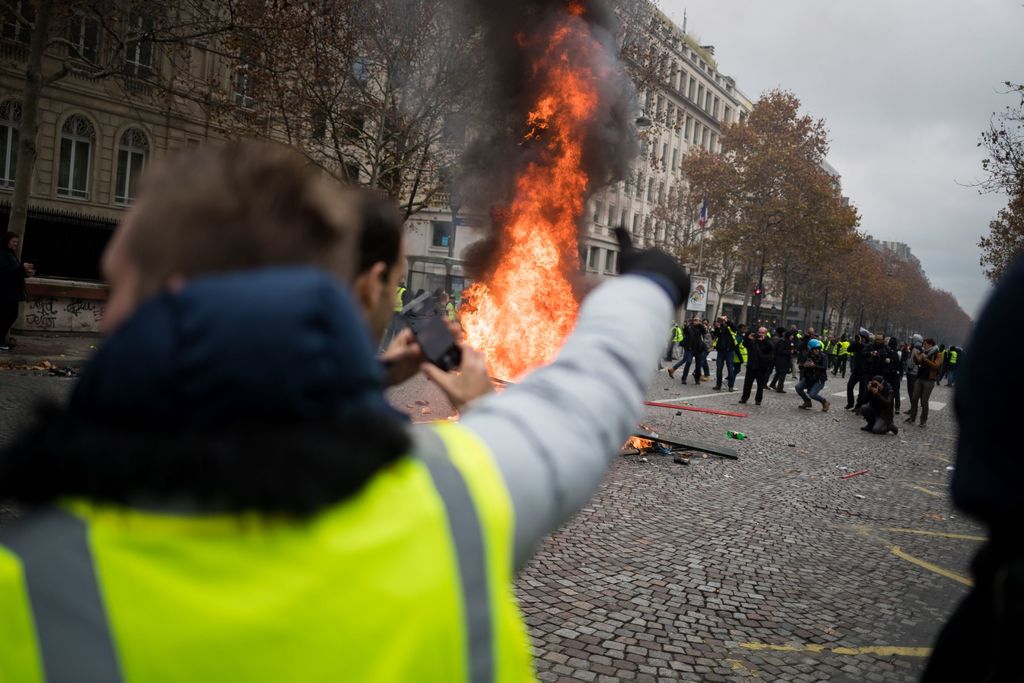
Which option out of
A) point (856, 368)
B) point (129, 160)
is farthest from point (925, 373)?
point (129, 160)

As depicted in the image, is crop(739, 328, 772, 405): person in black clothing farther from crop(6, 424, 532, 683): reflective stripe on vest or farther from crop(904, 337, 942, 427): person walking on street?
crop(6, 424, 532, 683): reflective stripe on vest

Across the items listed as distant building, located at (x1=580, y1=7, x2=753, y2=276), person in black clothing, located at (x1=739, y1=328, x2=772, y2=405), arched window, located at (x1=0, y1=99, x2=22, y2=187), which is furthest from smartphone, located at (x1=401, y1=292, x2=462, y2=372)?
distant building, located at (x1=580, y1=7, x2=753, y2=276)

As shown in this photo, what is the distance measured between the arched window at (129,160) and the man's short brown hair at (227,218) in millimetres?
26109

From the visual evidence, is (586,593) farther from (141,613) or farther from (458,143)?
(458,143)

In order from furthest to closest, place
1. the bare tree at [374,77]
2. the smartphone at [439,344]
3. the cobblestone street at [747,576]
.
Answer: the bare tree at [374,77]
the cobblestone street at [747,576]
the smartphone at [439,344]

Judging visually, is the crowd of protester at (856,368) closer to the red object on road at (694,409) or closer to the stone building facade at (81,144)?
the red object on road at (694,409)

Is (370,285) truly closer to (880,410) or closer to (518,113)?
(518,113)

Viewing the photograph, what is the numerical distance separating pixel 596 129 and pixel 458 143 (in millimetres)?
6364

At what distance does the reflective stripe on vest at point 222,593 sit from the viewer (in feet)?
2.47

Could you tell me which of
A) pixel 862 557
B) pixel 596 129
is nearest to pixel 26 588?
pixel 862 557

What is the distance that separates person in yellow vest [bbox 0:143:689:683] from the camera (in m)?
0.73

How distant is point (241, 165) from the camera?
0.88 m

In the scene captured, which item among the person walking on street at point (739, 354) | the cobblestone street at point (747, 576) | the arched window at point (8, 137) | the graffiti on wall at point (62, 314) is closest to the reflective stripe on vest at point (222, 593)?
the cobblestone street at point (747, 576)

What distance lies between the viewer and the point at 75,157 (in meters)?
22.7
